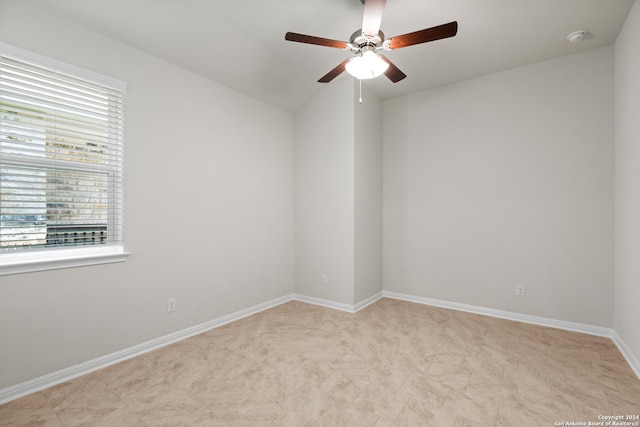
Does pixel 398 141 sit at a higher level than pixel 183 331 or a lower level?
higher

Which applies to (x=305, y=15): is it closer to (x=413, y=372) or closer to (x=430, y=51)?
(x=430, y=51)

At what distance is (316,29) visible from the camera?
8.71ft


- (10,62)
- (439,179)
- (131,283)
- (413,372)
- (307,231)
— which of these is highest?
(10,62)

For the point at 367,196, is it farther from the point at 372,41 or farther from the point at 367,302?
the point at 372,41

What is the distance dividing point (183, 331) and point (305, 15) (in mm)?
2962

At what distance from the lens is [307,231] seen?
13.2 feet

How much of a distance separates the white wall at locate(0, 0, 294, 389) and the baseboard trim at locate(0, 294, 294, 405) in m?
0.04

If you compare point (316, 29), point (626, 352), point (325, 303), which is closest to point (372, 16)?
point (316, 29)

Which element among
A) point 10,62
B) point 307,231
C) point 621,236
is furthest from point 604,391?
point 10,62

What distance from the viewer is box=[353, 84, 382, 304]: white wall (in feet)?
12.1

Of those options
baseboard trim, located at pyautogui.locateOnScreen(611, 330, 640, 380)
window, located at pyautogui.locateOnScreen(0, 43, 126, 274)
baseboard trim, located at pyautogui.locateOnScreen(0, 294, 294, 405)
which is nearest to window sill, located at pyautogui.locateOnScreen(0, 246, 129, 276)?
window, located at pyautogui.locateOnScreen(0, 43, 126, 274)

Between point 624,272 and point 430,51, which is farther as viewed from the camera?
point 430,51

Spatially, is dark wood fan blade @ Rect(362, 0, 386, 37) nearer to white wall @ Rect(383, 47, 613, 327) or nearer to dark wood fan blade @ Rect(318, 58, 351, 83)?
dark wood fan blade @ Rect(318, 58, 351, 83)

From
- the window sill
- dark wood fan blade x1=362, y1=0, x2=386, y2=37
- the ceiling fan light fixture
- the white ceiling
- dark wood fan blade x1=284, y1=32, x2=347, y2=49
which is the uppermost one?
the white ceiling
